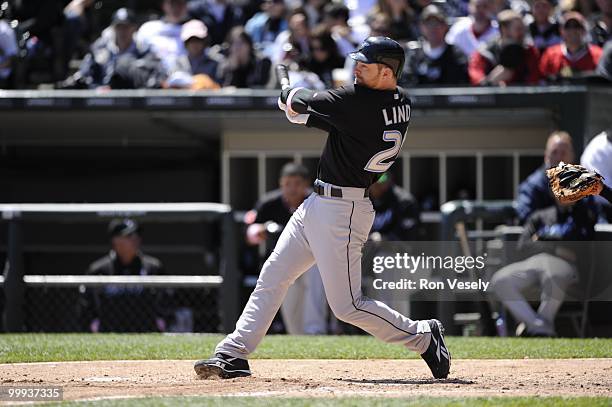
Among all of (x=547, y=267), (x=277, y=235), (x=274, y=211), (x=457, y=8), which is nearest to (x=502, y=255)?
(x=547, y=267)

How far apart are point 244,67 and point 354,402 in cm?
608

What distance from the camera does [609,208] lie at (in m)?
8.71

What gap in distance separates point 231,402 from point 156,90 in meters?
5.62

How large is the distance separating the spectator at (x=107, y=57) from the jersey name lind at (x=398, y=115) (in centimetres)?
539

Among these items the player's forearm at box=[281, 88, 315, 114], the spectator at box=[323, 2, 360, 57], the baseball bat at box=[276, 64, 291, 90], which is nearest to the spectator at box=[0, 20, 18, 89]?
the spectator at box=[323, 2, 360, 57]

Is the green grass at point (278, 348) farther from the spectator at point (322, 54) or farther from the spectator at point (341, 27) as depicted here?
the spectator at point (341, 27)

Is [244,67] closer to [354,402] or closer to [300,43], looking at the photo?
[300,43]

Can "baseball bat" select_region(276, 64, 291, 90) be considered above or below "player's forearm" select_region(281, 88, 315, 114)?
above

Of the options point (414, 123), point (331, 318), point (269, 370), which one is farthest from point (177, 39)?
point (269, 370)

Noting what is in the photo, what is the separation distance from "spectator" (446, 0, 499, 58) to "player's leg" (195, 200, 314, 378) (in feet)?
18.6

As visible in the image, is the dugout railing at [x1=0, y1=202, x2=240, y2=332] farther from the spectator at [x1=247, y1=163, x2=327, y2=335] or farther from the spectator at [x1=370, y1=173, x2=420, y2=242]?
the spectator at [x1=370, y1=173, x2=420, y2=242]

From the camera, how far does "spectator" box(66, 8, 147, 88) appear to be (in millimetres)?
10430

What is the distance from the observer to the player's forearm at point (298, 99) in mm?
5348

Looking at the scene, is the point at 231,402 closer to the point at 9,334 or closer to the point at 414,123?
the point at 9,334
